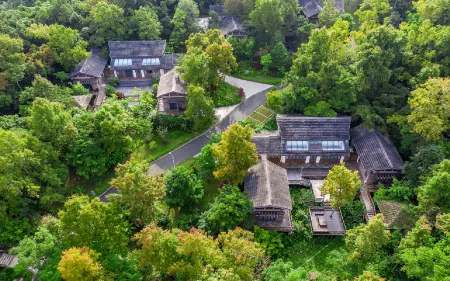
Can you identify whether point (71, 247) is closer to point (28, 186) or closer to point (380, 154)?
point (28, 186)

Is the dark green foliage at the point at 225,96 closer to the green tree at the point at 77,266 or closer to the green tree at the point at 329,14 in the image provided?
the green tree at the point at 329,14

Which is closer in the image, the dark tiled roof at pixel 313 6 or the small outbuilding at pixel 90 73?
the small outbuilding at pixel 90 73

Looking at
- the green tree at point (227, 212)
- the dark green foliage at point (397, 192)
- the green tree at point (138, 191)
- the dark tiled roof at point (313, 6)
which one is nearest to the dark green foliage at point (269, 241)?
the green tree at point (227, 212)

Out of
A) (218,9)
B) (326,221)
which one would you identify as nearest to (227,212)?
(326,221)

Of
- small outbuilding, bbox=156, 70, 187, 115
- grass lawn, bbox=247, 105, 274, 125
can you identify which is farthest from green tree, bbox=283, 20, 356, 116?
small outbuilding, bbox=156, 70, 187, 115

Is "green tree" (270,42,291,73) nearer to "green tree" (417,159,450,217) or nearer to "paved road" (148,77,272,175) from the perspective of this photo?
"paved road" (148,77,272,175)

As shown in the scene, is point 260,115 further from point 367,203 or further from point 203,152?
point 367,203

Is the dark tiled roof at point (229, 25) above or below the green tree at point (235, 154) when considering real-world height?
above
